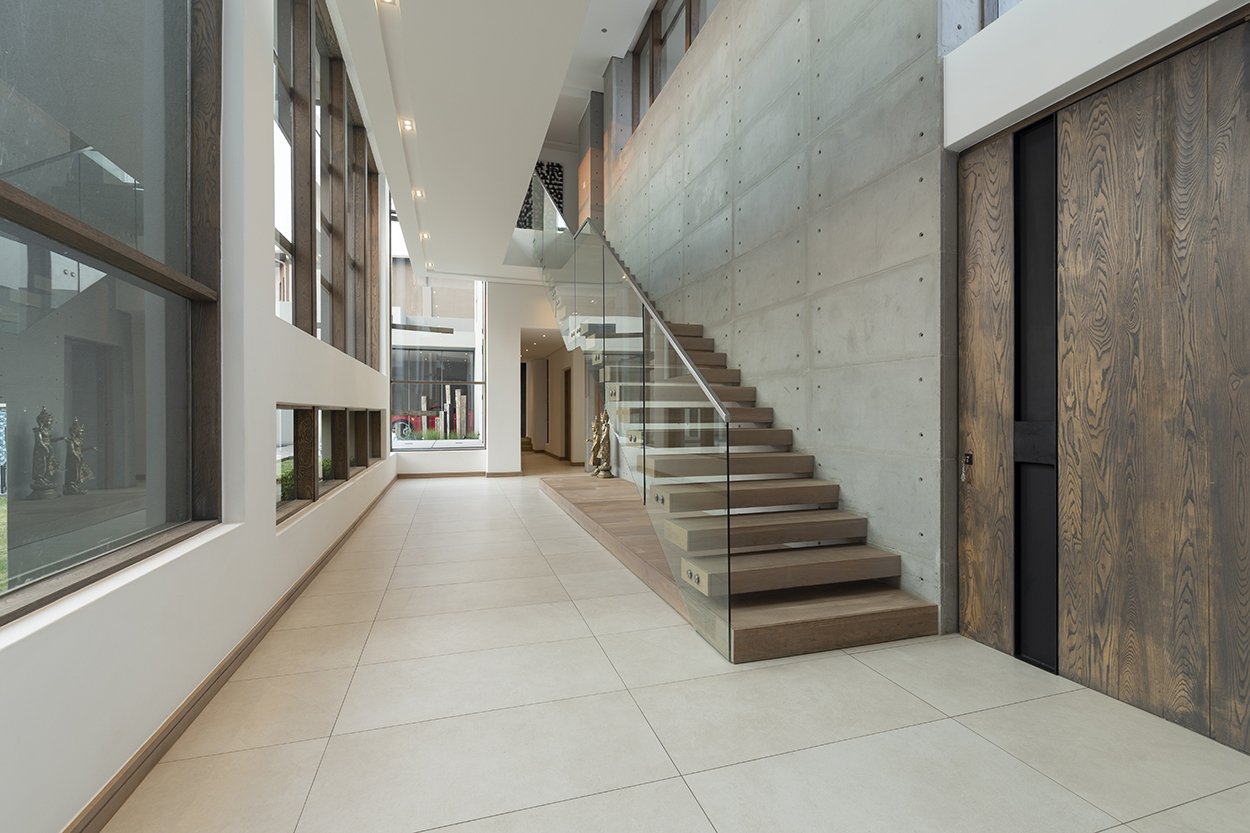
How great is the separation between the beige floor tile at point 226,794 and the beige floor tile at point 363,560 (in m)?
2.58

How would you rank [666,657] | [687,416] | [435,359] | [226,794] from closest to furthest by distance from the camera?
[226,794] → [666,657] → [687,416] → [435,359]

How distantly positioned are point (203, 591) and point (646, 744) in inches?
76.5

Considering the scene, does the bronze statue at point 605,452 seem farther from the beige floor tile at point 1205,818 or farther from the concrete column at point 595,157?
the beige floor tile at point 1205,818

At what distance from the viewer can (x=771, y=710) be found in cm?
235

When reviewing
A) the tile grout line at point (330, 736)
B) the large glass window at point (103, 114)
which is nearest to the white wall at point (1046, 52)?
the large glass window at point (103, 114)

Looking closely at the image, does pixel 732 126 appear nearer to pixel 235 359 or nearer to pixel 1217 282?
pixel 1217 282

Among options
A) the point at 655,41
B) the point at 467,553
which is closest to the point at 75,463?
the point at 467,553

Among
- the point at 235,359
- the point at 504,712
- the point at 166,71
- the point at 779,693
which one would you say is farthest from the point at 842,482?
the point at 166,71

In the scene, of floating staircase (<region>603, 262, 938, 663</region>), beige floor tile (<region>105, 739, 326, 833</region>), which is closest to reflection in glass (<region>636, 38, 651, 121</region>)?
floating staircase (<region>603, 262, 938, 663</region>)

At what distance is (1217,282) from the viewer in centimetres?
214

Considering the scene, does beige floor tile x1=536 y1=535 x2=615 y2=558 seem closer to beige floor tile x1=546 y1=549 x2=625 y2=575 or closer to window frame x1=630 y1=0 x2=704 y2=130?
beige floor tile x1=546 y1=549 x2=625 y2=575

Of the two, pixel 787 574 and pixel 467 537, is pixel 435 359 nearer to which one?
pixel 467 537

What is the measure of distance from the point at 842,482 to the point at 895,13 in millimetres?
3006

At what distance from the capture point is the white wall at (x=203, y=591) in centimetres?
145
